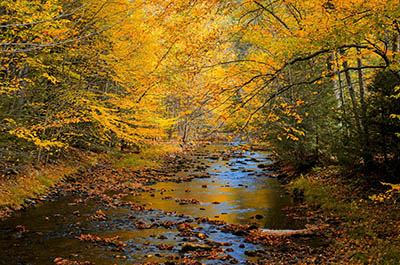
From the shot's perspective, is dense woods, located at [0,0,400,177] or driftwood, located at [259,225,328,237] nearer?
dense woods, located at [0,0,400,177]

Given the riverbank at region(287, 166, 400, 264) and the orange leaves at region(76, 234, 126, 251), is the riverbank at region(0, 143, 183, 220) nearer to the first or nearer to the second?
the orange leaves at region(76, 234, 126, 251)

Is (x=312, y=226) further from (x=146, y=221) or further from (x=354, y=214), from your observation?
(x=146, y=221)

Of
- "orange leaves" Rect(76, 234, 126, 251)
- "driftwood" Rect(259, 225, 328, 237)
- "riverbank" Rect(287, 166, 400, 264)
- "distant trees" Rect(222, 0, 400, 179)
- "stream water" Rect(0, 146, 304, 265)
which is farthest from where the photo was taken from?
"driftwood" Rect(259, 225, 328, 237)

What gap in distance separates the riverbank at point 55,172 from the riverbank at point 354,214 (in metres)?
8.62

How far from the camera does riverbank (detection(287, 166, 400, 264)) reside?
6.52 metres

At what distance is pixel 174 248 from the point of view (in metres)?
7.45

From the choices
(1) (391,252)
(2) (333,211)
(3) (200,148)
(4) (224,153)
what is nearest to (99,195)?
(2) (333,211)

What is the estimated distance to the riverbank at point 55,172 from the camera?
1034 centimetres

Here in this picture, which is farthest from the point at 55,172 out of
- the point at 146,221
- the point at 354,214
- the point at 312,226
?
the point at 354,214

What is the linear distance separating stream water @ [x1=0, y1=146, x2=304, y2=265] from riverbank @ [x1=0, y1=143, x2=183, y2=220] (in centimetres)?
57

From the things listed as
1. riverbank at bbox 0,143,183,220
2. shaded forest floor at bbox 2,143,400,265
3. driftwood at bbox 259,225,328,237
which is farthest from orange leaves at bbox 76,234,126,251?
driftwood at bbox 259,225,328,237

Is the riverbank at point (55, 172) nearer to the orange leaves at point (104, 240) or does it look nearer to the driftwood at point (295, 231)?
the orange leaves at point (104, 240)

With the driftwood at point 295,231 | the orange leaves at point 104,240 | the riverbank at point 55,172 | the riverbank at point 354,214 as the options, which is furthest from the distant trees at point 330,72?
the riverbank at point 55,172

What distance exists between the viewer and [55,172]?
14070 millimetres
